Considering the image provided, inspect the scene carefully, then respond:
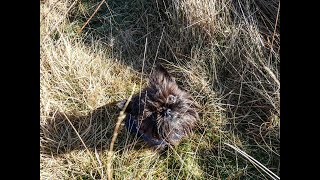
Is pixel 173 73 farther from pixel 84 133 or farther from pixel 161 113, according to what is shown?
pixel 84 133

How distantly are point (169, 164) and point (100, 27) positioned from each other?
185cm

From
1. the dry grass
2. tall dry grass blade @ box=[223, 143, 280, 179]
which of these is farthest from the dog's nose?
tall dry grass blade @ box=[223, 143, 280, 179]

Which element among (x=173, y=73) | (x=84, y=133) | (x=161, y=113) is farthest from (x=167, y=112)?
(x=84, y=133)

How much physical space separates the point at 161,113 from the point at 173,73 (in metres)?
0.85

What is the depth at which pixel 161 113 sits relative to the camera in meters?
3.31

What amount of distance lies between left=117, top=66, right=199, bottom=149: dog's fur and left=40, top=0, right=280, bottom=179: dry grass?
0.61 ft

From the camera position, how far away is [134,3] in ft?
14.9

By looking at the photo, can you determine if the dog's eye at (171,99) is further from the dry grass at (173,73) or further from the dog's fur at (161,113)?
the dry grass at (173,73)

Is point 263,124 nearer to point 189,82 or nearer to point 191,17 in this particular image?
point 189,82

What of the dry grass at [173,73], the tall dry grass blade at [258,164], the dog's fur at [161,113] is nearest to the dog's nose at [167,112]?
the dog's fur at [161,113]

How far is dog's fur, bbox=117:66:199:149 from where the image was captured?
331 cm

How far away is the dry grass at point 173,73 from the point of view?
3.60 metres

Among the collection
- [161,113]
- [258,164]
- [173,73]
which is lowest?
[258,164]

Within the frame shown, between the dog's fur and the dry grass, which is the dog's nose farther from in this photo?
the dry grass
